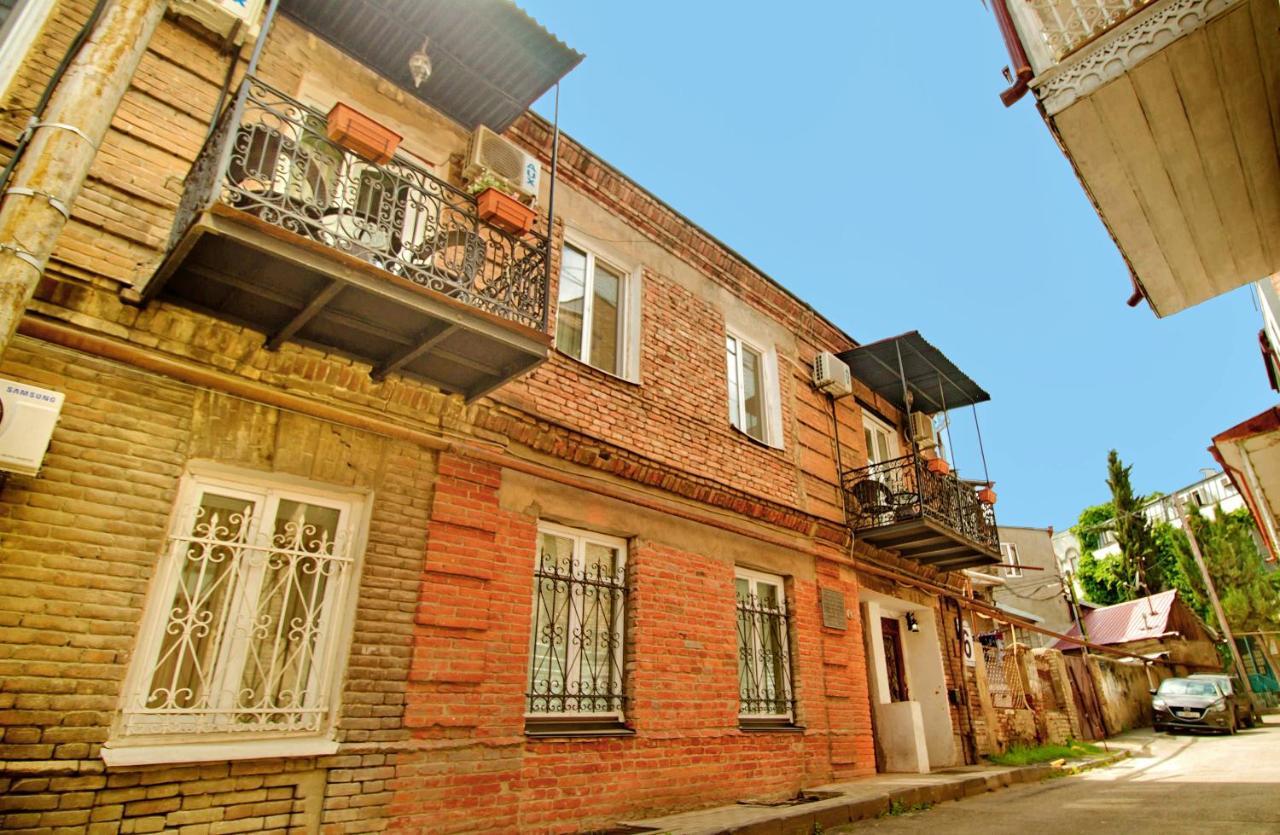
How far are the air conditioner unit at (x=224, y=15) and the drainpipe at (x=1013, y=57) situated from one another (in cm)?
577

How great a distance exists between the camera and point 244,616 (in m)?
4.35

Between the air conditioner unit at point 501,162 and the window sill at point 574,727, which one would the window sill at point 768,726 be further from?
the air conditioner unit at point 501,162

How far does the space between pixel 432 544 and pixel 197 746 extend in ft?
6.01

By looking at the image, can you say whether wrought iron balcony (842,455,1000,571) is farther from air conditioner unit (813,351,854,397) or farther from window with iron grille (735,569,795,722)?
window with iron grille (735,569,795,722)

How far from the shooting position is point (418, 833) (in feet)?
14.7

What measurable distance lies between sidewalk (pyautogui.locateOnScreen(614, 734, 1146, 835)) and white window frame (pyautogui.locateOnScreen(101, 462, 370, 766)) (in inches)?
111

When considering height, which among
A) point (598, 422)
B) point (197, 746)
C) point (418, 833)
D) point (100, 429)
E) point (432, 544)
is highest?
point (598, 422)

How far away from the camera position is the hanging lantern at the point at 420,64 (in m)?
5.83

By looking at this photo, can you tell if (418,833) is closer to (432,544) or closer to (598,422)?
(432,544)

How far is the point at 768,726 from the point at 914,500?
14.6ft

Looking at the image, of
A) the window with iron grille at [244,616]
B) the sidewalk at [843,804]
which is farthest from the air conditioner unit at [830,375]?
the window with iron grille at [244,616]

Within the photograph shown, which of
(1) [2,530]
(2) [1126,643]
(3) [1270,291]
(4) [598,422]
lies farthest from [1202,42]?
(2) [1126,643]

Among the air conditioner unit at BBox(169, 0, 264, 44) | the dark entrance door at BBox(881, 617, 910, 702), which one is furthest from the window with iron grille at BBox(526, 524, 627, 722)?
the dark entrance door at BBox(881, 617, 910, 702)

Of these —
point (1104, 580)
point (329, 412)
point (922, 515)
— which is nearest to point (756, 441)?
point (922, 515)
